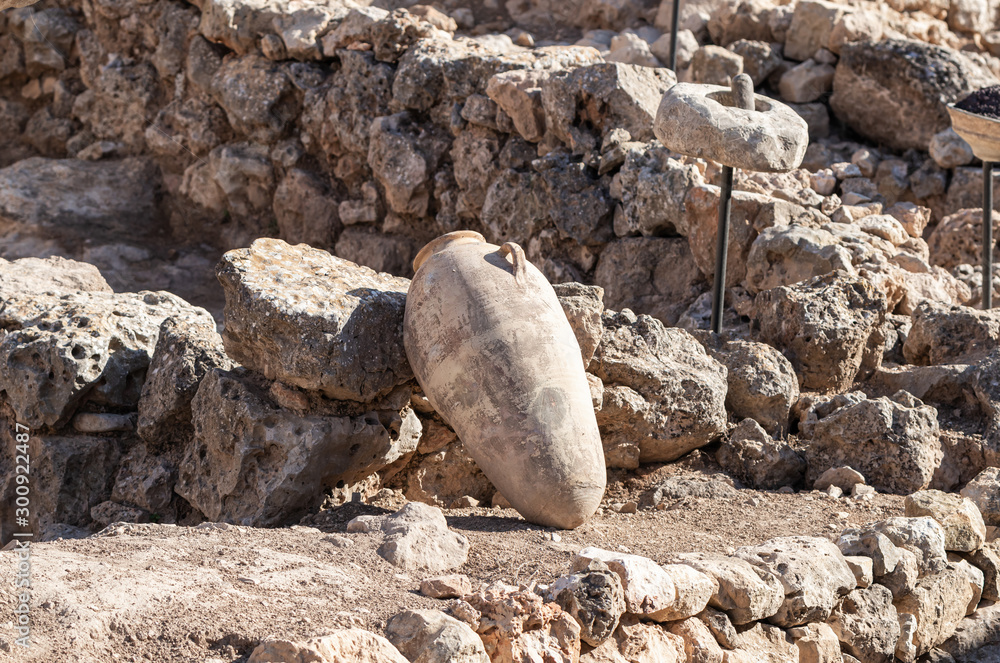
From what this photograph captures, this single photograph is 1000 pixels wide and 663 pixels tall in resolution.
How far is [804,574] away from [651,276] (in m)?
4.02

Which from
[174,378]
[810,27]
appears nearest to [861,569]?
[174,378]

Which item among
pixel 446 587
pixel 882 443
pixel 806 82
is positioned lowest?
pixel 882 443

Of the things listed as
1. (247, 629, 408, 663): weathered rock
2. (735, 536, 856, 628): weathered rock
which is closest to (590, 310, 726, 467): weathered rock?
(735, 536, 856, 628): weathered rock

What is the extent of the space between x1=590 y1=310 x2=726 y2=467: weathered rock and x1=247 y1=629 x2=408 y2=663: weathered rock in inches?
98.6

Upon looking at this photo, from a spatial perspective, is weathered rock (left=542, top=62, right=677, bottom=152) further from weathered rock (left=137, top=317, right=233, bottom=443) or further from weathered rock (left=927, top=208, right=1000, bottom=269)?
weathered rock (left=137, top=317, right=233, bottom=443)

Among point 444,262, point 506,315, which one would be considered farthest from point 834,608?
point 444,262

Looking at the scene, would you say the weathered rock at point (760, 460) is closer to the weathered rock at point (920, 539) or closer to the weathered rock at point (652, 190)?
the weathered rock at point (920, 539)

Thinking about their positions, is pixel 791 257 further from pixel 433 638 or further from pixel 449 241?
pixel 433 638

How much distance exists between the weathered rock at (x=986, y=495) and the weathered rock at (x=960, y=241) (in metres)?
3.92

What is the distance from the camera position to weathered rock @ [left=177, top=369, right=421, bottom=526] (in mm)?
4555

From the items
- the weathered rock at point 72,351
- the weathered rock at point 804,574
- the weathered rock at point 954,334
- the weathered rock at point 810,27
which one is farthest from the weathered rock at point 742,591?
the weathered rock at point 810,27

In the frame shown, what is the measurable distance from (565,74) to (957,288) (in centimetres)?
335

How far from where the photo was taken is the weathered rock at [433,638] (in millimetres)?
2863

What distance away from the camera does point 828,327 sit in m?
5.79
